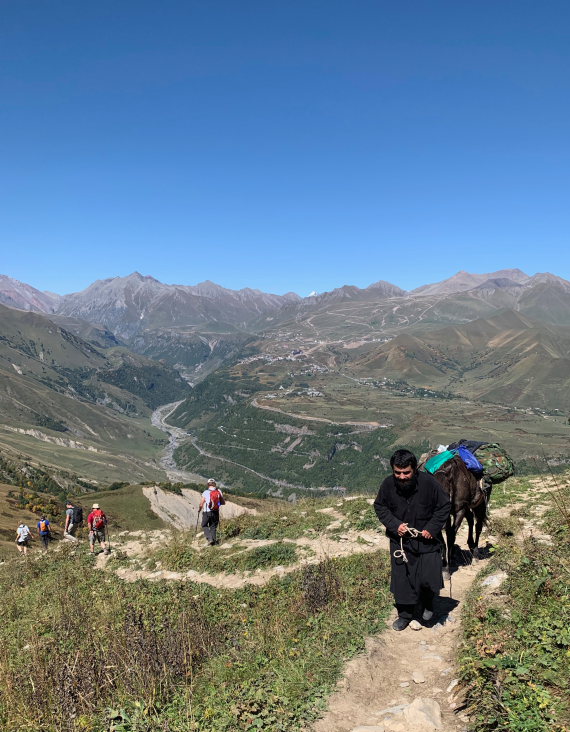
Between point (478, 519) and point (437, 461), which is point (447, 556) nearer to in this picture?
point (478, 519)

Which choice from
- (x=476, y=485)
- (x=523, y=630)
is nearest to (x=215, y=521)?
(x=476, y=485)

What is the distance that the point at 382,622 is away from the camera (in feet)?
30.8

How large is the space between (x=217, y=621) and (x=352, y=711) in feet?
17.8

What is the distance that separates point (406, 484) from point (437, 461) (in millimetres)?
4457

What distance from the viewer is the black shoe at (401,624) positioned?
910 cm

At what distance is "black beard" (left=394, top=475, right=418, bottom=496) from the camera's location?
28.9ft

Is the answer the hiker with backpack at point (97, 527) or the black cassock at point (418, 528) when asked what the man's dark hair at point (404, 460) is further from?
the hiker with backpack at point (97, 527)

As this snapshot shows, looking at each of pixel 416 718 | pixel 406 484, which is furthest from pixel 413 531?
pixel 416 718

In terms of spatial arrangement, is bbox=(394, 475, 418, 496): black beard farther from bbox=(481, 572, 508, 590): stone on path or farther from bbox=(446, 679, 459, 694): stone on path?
bbox=(481, 572, 508, 590): stone on path

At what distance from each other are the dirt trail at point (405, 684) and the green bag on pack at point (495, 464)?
4.25m

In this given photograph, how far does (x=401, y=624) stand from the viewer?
912 cm

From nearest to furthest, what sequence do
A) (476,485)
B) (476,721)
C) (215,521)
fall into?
(476,721), (476,485), (215,521)

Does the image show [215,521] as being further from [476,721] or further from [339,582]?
[476,721]

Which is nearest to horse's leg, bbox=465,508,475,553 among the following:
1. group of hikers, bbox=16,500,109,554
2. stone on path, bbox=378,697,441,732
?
stone on path, bbox=378,697,441,732
